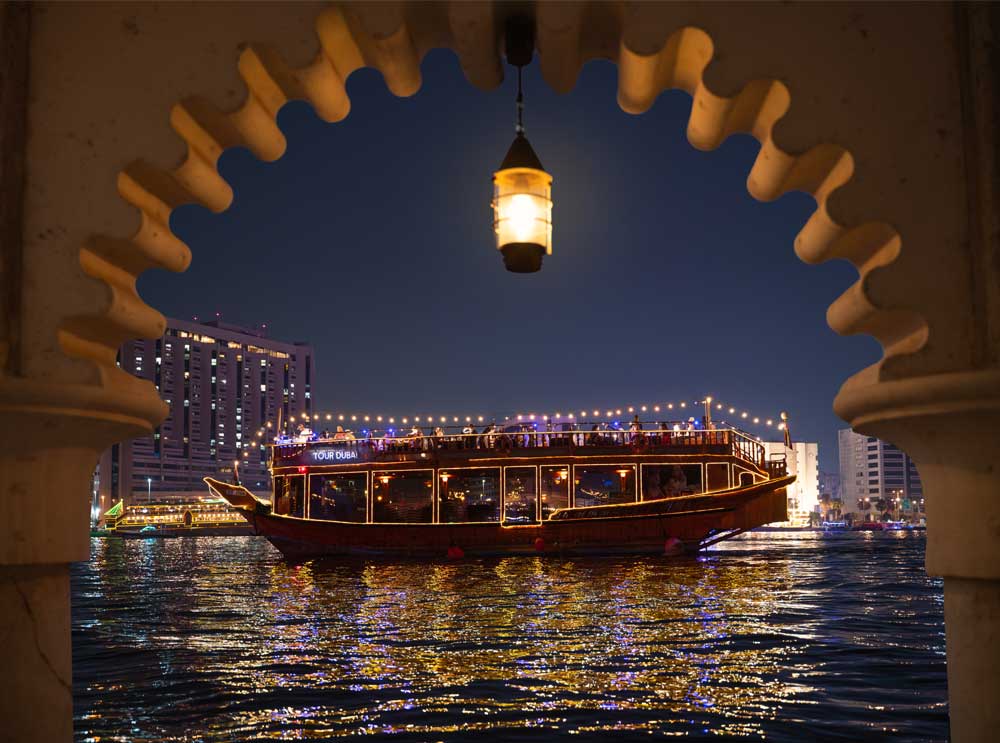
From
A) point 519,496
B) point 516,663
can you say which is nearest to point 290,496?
point 519,496

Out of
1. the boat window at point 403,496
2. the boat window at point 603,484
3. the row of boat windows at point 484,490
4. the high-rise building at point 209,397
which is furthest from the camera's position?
the high-rise building at point 209,397

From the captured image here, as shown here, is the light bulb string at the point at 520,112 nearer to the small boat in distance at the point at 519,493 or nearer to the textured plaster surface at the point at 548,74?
the textured plaster surface at the point at 548,74

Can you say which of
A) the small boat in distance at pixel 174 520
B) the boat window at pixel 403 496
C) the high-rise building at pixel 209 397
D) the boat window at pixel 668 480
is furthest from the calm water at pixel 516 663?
the high-rise building at pixel 209 397

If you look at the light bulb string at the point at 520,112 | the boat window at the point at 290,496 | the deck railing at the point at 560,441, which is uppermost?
the light bulb string at the point at 520,112

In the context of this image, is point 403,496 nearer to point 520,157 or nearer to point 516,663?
point 516,663

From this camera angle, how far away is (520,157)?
13.8ft

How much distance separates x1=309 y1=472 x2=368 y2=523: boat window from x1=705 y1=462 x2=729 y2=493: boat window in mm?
13264

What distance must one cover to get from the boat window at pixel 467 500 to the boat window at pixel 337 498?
325 centimetres

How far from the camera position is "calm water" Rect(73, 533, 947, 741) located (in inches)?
298

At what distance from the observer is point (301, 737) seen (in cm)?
714

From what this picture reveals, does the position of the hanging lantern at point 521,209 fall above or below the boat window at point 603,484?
above

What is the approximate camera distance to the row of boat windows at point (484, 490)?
33281mm

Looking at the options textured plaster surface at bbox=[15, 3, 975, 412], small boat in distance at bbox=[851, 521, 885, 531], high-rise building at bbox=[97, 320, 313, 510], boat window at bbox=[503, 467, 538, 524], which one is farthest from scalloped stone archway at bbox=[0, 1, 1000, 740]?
small boat in distance at bbox=[851, 521, 885, 531]

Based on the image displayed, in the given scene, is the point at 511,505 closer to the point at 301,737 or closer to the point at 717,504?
the point at 717,504
